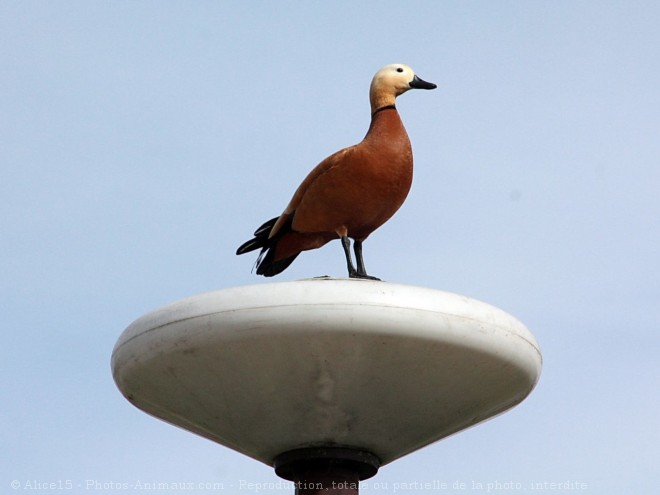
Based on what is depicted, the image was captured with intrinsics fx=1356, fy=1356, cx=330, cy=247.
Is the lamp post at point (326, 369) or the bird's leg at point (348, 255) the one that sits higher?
the bird's leg at point (348, 255)

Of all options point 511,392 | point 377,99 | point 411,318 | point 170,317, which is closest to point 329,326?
point 411,318

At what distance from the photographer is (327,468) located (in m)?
11.0

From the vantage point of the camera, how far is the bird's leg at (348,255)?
11.4 meters

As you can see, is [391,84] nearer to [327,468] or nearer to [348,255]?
[348,255]

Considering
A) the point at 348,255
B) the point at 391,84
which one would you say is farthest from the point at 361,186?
the point at 391,84

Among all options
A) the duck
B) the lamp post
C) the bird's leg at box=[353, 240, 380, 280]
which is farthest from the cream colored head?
the lamp post

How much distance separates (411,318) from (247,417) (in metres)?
1.79

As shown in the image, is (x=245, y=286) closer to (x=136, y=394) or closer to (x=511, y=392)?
(x=136, y=394)

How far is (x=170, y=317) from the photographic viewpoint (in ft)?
33.0

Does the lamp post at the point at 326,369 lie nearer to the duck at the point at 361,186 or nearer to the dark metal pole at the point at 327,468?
the dark metal pole at the point at 327,468

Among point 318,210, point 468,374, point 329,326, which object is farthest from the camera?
point 318,210

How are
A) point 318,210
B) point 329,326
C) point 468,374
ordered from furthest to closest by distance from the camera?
point 318,210, point 468,374, point 329,326

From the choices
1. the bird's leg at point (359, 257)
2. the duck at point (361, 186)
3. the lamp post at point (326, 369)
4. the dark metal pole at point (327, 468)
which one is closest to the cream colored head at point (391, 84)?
the duck at point (361, 186)

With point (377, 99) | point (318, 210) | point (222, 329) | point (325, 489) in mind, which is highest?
point (377, 99)
